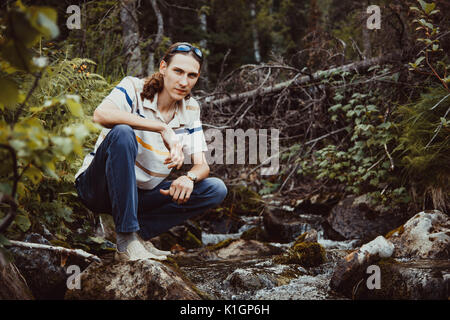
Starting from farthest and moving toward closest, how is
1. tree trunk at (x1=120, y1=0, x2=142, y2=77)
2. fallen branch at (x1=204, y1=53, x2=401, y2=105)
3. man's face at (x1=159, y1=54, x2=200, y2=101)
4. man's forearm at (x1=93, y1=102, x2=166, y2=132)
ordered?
tree trunk at (x1=120, y1=0, x2=142, y2=77), fallen branch at (x1=204, y1=53, x2=401, y2=105), man's face at (x1=159, y1=54, x2=200, y2=101), man's forearm at (x1=93, y1=102, x2=166, y2=132)

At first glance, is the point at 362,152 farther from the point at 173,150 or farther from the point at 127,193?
the point at 127,193

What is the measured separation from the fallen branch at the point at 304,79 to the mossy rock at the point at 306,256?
10.3 ft

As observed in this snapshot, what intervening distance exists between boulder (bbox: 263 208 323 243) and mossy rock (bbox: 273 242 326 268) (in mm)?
1697

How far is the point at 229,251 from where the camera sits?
4211 mm

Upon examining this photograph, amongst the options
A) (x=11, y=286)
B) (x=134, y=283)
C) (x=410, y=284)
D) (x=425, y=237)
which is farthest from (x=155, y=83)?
(x=425, y=237)

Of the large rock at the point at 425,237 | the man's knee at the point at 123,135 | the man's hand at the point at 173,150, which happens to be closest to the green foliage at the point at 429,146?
the large rock at the point at 425,237

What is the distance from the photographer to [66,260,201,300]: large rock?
6.79 ft

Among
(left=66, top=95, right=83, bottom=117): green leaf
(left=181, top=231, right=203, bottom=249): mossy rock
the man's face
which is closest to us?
(left=66, top=95, right=83, bottom=117): green leaf

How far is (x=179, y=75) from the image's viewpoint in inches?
110

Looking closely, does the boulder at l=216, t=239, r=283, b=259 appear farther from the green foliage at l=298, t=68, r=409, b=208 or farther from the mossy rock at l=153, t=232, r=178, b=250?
the green foliage at l=298, t=68, r=409, b=208

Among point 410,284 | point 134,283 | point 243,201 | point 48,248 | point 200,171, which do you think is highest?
point 200,171

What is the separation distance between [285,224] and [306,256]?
1.85m

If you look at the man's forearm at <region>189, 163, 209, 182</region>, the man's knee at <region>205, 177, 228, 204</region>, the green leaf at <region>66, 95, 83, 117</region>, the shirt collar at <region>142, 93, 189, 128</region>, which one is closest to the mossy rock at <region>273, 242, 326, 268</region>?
the man's knee at <region>205, 177, 228, 204</region>
